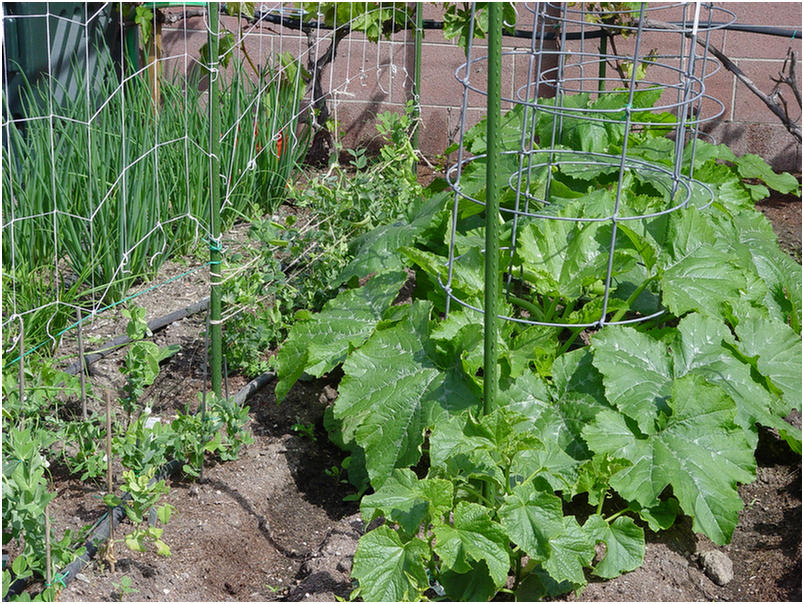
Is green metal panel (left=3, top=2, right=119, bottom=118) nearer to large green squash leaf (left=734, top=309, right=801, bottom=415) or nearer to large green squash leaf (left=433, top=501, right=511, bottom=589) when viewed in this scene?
large green squash leaf (left=734, top=309, right=801, bottom=415)

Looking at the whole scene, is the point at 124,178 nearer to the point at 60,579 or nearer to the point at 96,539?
the point at 96,539

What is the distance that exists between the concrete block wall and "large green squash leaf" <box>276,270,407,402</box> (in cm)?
260

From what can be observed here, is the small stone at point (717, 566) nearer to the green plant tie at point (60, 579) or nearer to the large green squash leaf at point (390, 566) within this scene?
the large green squash leaf at point (390, 566)

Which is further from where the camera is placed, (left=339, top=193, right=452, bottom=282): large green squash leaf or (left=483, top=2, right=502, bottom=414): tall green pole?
(left=339, top=193, right=452, bottom=282): large green squash leaf

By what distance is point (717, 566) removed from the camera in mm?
2281

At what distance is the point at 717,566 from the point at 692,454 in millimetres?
282

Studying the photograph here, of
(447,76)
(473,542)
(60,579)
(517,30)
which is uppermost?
(517,30)

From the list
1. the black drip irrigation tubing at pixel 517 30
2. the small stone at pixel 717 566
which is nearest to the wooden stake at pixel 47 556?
the small stone at pixel 717 566

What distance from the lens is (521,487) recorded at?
2016mm

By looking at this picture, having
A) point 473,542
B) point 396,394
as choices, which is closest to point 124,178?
point 396,394

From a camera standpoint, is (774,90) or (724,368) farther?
(774,90)

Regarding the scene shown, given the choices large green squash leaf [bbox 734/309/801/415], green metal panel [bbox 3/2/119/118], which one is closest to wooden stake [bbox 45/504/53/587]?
large green squash leaf [bbox 734/309/801/415]

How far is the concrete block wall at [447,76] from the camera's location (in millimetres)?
5293

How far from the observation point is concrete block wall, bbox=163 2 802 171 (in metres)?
5.29
